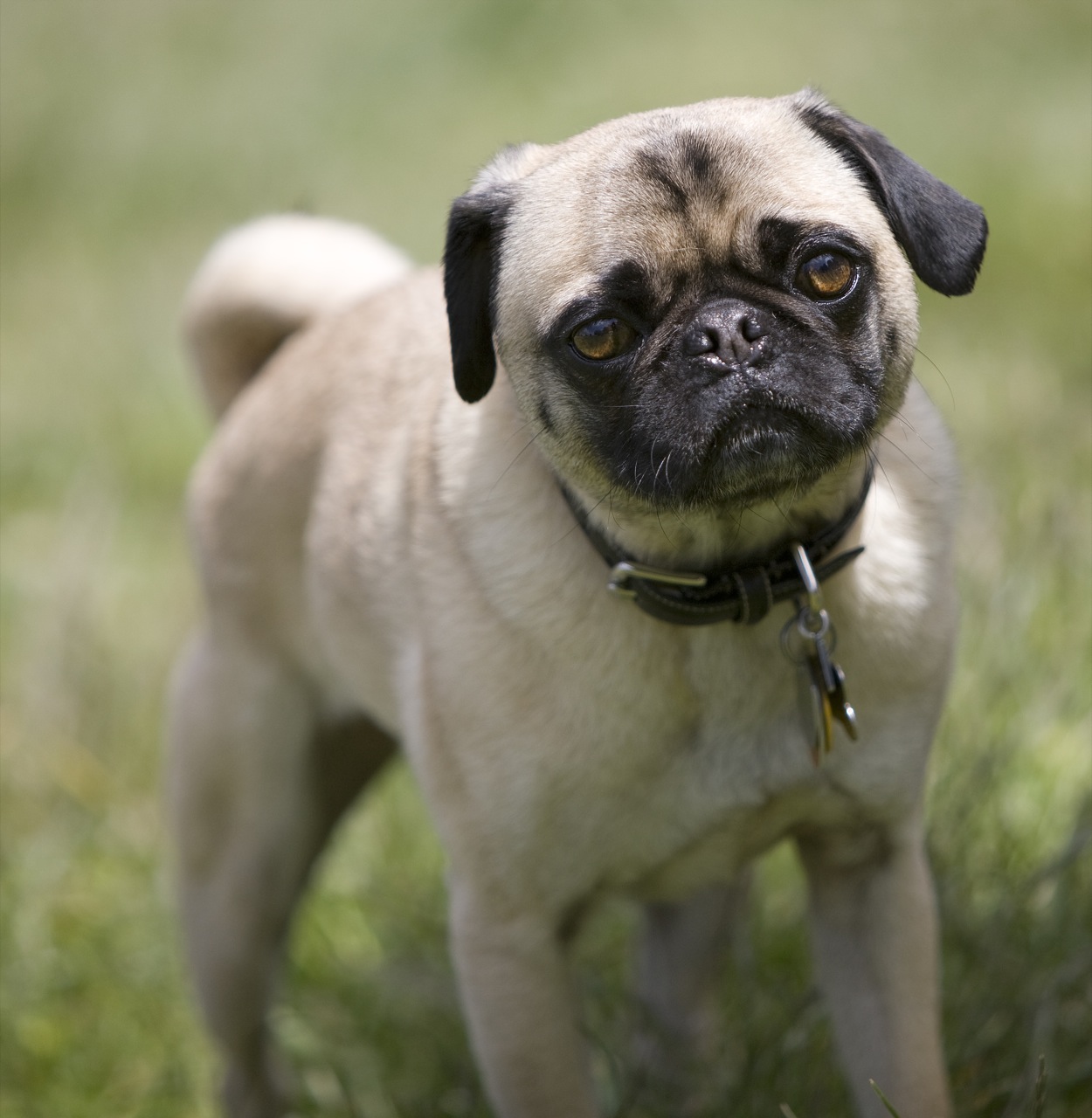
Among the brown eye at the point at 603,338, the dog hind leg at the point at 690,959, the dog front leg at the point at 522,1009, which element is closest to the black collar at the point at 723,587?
the brown eye at the point at 603,338

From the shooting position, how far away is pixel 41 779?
566 cm

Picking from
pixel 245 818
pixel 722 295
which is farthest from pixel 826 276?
pixel 245 818

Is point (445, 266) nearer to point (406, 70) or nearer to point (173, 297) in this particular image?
point (173, 297)

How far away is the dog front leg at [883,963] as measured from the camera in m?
3.17

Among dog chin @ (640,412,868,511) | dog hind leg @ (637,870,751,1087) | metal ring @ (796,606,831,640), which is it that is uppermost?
dog chin @ (640,412,868,511)

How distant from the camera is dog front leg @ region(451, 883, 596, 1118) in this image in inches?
125

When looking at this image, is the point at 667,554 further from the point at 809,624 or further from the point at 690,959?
the point at 690,959

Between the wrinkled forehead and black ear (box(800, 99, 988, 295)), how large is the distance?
0.04 metres

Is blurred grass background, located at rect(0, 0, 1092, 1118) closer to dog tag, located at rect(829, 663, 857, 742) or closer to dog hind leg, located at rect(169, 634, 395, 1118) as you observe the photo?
dog hind leg, located at rect(169, 634, 395, 1118)

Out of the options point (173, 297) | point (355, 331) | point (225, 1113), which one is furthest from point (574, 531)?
point (173, 297)

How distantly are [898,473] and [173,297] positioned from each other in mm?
7256

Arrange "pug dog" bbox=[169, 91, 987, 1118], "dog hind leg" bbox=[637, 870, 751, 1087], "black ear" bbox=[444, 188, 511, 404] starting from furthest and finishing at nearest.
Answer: "dog hind leg" bbox=[637, 870, 751, 1087] < "black ear" bbox=[444, 188, 511, 404] < "pug dog" bbox=[169, 91, 987, 1118]

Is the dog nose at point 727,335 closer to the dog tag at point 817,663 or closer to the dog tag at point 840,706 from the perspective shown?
the dog tag at point 817,663

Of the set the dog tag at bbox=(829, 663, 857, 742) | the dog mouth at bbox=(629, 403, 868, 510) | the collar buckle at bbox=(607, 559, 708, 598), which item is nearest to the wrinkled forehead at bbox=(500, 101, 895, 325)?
the dog mouth at bbox=(629, 403, 868, 510)
